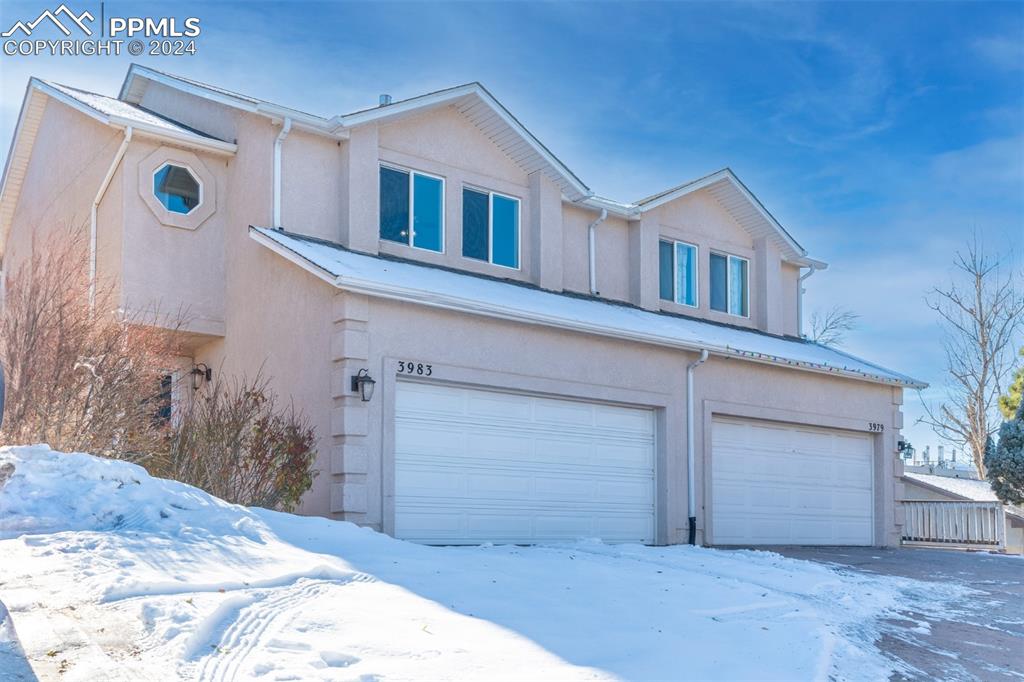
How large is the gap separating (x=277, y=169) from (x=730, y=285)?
31.5 feet

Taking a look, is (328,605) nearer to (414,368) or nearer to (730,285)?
(414,368)

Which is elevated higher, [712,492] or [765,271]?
[765,271]

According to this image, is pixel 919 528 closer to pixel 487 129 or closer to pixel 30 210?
pixel 487 129

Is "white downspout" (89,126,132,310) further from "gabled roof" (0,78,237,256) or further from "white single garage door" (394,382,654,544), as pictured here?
"white single garage door" (394,382,654,544)

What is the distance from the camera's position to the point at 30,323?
11.0 m

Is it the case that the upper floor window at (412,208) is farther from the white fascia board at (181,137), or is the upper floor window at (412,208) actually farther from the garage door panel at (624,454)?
the garage door panel at (624,454)

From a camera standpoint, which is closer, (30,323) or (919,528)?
(30,323)

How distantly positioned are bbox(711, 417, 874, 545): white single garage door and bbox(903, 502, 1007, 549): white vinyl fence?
291 cm

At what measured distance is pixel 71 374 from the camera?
35.2ft

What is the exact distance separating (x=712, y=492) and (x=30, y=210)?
13384 millimetres

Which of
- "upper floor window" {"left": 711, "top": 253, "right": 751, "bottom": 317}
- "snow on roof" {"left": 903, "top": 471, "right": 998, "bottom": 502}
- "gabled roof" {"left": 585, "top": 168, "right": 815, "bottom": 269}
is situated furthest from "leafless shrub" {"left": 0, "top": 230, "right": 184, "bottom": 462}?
"snow on roof" {"left": 903, "top": 471, "right": 998, "bottom": 502}

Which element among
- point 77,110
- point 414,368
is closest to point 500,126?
point 414,368

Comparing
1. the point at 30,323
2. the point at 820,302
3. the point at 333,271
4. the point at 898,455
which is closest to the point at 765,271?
the point at 898,455

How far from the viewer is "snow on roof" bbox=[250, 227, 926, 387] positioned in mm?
12555
